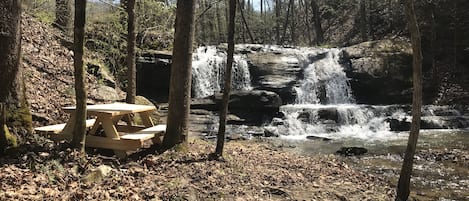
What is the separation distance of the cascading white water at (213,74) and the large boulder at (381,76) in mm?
5556

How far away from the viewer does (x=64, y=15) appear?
46.5ft

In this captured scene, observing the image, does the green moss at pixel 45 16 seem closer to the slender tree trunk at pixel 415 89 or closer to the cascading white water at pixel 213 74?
the cascading white water at pixel 213 74

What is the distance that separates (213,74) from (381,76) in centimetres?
848

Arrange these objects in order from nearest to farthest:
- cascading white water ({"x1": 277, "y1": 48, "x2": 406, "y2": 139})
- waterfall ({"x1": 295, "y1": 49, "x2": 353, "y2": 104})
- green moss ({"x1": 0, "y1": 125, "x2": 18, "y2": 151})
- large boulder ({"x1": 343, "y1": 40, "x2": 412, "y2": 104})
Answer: green moss ({"x1": 0, "y1": 125, "x2": 18, "y2": 151}) → cascading white water ({"x1": 277, "y1": 48, "x2": 406, "y2": 139}) → waterfall ({"x1": 295, "y1": 49, "x2": 353, "y2": 104}) → large boulder ({"x1": 343, "y1": 40, "x2": 412, "y2": 104})

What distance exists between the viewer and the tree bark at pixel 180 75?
23.9 feet

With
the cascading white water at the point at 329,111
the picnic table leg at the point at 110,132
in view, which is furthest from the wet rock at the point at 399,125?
the picnic table leg at the point at 110,132

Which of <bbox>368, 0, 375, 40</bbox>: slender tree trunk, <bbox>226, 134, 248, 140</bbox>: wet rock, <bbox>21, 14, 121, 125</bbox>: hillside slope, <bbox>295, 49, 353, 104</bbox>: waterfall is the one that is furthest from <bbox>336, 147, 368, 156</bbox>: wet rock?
<bbox>368, 0, 375, 40</bbox>: slender tree trunk

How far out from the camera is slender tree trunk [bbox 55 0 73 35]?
45.6 ft

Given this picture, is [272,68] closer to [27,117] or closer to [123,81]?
[123,81]

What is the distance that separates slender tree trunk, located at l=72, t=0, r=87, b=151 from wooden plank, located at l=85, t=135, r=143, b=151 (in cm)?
59

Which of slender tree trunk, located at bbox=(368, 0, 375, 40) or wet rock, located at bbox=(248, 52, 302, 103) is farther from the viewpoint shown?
slender tree trunk, located at bbox=(368, 0, 375, 40)

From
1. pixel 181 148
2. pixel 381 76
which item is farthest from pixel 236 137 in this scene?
pixel 381 76

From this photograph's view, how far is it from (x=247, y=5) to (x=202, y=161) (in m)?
41.0

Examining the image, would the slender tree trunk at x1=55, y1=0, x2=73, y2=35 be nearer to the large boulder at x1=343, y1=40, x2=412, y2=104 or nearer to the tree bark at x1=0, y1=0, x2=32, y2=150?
the tree bark at x1=0, y1=0, x2=32, y2=150
